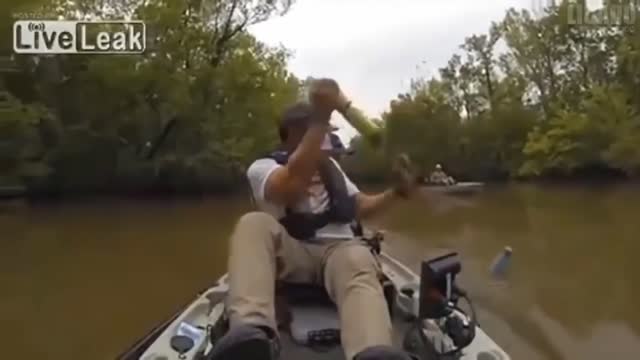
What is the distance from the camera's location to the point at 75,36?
24234 mm

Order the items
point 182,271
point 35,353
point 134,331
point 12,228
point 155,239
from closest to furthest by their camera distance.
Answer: point 35,353
point 134,331
point 182,271
point 155,239
point 12,228

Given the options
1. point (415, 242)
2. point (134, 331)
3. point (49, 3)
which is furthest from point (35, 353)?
point (49, 3)

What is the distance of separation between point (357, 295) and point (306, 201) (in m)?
0.62

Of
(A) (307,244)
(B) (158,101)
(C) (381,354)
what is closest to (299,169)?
(A) (307,244)

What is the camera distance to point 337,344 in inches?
122

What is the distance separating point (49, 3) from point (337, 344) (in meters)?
22.9

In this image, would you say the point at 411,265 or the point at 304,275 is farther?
the point at 411,265

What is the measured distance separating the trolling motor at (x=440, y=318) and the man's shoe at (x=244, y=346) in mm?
658

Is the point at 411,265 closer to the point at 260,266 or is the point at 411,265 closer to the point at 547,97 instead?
the point at 260,266

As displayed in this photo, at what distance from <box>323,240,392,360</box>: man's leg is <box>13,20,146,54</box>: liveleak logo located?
18781 millimetres

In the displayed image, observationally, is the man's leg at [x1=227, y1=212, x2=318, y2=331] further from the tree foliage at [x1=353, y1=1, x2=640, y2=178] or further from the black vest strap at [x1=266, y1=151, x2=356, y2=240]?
the tree foliage at [x1=353, y1=1, x2=640, y2=178]

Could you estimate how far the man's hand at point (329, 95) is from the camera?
2.67 m

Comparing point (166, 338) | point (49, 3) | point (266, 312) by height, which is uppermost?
point (49, 3)

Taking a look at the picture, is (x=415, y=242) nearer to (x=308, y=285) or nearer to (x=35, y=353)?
(x=35, y=353)
